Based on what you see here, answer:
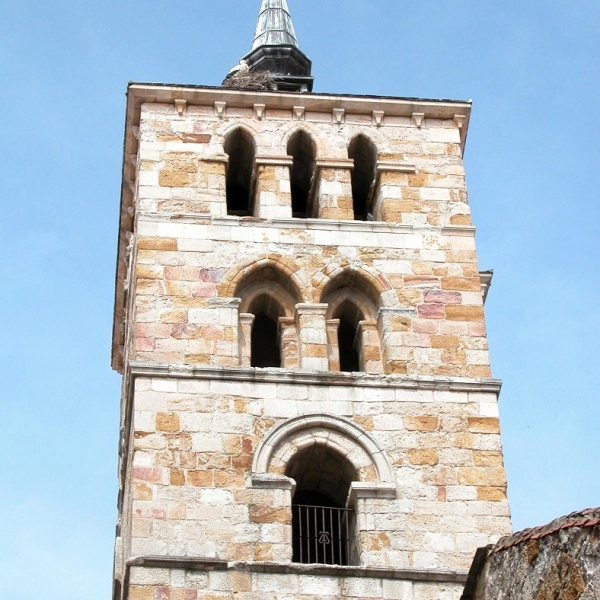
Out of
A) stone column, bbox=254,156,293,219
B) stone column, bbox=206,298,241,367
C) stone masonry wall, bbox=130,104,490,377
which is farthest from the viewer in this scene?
stone column, bbox=254,156,293,219

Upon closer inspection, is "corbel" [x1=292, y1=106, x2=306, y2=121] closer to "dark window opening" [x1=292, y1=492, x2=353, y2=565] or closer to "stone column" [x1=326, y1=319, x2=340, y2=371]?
"stone column" [x1=326, y1=319, x2=340, y2=371]

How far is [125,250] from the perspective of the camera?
23.1 meters

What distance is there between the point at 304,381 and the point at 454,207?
3842 millimetres

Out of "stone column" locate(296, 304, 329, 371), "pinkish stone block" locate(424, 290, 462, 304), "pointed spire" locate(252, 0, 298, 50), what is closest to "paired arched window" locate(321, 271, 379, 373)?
"stone column" locate(296, 304, 329, 371)

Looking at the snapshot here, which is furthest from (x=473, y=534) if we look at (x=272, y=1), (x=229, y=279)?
(x=272, y=1)

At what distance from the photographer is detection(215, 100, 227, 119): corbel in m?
21.1

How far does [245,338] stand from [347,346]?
158cm

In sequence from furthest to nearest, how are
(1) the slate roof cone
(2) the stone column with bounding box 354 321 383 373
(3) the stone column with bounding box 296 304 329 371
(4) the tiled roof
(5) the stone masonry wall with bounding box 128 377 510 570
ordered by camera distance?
(1) the slate roof cone < (2) the stone column with bounding box 354 321 383 373 < (3) the stone column with bounding box 296 304 329 371 < (5) the stone masonry wall with bounding box 128 377 510 570 < (4) the tiled roof

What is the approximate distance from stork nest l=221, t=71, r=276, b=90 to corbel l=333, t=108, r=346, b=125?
3.71ft

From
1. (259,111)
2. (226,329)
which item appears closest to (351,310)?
(226,329)

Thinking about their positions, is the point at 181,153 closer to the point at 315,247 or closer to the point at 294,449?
the point at 315,247

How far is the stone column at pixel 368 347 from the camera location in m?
18.6

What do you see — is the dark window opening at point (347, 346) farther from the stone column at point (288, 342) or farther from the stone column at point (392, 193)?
the stone column at point (392, 193)

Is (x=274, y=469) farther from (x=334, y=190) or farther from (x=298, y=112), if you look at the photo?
(x=298, y=112)
